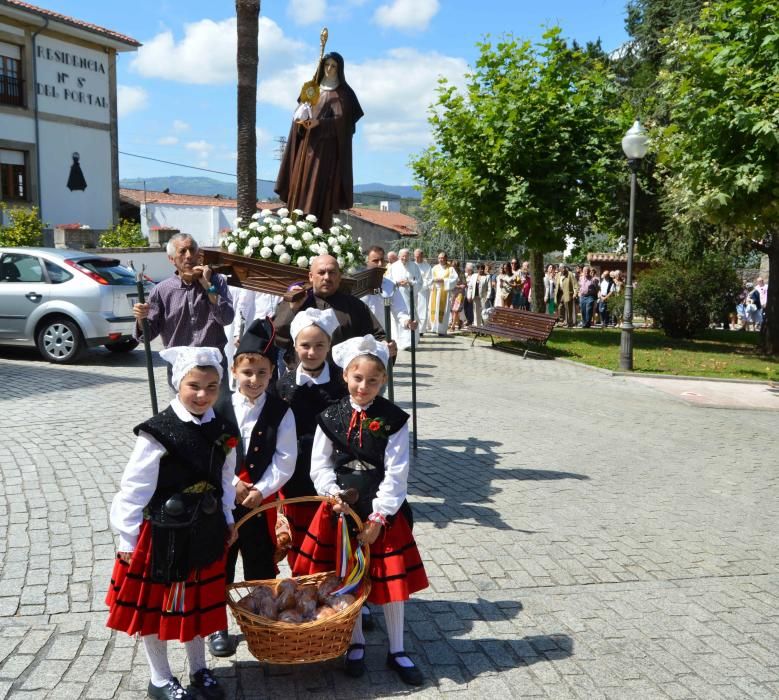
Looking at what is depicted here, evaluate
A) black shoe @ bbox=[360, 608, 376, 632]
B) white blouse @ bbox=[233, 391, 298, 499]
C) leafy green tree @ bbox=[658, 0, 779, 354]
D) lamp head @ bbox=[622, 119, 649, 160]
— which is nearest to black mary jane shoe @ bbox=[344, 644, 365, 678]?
black shoe @ bbox=[360, 608, 376, 632]

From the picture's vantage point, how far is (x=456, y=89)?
2023 centimetres

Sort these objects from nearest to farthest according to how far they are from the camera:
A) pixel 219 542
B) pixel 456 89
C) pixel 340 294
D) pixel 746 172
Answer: pixel 219 542 → pixel 340 294 → pixel 746 172 → pixel 456 89

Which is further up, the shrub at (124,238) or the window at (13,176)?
the window at (13,176)

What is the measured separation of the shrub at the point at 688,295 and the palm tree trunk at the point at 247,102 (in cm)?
1176

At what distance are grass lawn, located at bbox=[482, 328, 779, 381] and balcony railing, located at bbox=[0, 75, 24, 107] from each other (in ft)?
67.8

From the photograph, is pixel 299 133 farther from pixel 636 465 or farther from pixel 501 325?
pixel 501 325

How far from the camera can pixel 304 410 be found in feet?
14.9

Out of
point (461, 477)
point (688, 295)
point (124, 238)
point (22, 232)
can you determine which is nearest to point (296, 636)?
point (461, 477)

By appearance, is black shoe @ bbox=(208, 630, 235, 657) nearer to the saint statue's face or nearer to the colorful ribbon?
the colorful ribbon

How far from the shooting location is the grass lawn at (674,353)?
15.4 m

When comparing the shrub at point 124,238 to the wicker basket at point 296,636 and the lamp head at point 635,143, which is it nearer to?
the lamp head at point 635,143

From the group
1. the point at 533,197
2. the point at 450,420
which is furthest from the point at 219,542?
the point at 533,197

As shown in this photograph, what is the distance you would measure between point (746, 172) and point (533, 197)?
653 cm

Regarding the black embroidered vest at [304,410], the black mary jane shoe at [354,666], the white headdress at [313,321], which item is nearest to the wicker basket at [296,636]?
the black mary jane shoe at [354,666]
